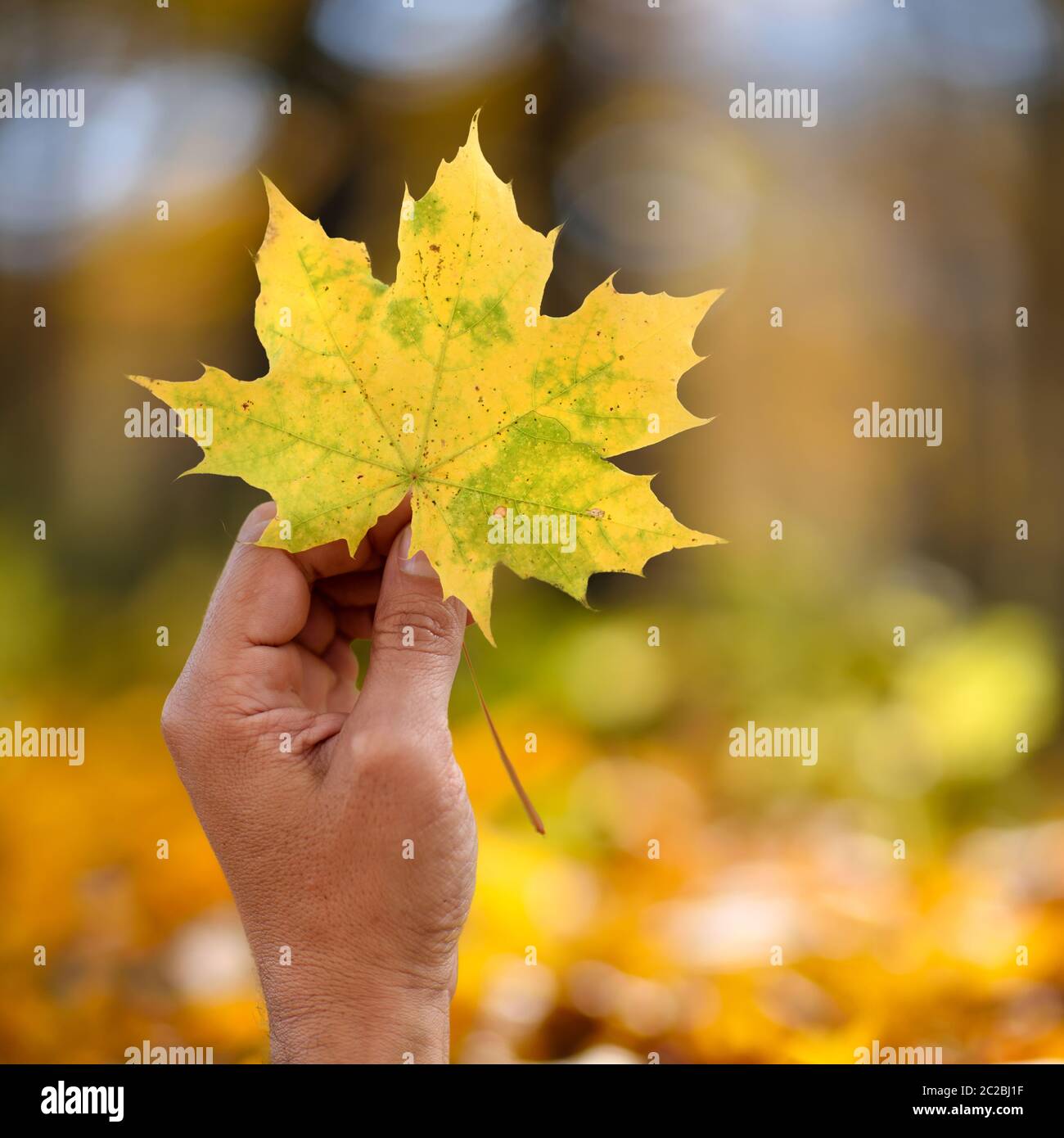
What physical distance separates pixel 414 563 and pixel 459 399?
5.2 inches

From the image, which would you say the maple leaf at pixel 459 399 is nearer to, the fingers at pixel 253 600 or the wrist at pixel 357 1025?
the fingers at pixel 253 600

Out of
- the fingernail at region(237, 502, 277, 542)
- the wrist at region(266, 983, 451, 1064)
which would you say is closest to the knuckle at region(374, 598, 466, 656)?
the fingernail at region(237, 502, 277, 542)

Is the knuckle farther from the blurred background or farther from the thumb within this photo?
the blurred background

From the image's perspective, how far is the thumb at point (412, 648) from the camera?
0.69 meters

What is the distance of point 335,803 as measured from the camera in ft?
2.27

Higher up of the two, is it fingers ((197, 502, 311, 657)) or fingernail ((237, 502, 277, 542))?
fingernail ((237, 502, 277, 542))

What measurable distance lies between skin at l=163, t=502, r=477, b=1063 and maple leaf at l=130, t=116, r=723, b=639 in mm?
61

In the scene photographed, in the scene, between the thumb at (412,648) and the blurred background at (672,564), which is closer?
the thumb at (412,648)

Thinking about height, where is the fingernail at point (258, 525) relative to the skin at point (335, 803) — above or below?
above

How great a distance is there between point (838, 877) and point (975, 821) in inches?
17.4

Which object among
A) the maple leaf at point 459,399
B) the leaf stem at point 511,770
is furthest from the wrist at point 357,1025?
the maple leaf at point 459,399

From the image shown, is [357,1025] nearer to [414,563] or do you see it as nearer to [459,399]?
[414,563]

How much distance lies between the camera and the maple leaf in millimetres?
682

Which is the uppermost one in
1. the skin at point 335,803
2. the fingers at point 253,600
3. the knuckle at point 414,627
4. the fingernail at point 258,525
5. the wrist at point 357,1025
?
the fingernail at point 258,525
